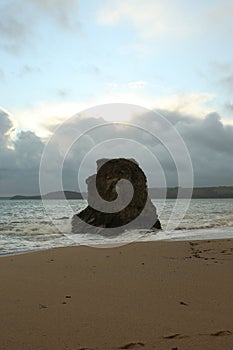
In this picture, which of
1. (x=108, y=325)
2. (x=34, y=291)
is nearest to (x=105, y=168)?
(x=34, y=291)

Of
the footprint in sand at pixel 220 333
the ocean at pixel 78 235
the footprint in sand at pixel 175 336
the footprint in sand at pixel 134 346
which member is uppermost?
the footprint in sand at pixel 220 333

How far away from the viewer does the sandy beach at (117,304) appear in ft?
13.5

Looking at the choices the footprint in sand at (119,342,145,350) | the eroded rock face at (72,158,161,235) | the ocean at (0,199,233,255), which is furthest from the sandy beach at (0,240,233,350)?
the eroded rock face at (72,158,161,235)

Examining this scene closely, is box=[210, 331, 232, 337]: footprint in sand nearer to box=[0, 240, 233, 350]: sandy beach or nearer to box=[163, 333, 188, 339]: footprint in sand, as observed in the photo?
box=[0, 240, 233, 350]: sandy beach

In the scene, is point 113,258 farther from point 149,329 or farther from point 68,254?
point 149,329

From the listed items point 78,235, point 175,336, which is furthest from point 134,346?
point 78,235

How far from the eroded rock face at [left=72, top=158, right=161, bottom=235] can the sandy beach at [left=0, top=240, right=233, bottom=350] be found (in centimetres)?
1640

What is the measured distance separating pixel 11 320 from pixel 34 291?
1.51m

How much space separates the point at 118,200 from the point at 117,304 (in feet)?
71.7

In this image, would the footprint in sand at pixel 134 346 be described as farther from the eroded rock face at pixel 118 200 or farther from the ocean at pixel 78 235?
the eroded rock face at pixel 118 200

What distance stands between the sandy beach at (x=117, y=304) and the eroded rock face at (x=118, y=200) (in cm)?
1640

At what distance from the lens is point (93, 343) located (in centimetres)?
403

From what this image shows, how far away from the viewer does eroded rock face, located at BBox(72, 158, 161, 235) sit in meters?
25.8

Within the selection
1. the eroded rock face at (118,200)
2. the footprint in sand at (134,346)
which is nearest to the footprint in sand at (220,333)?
the footprint in sand at (134,346)
